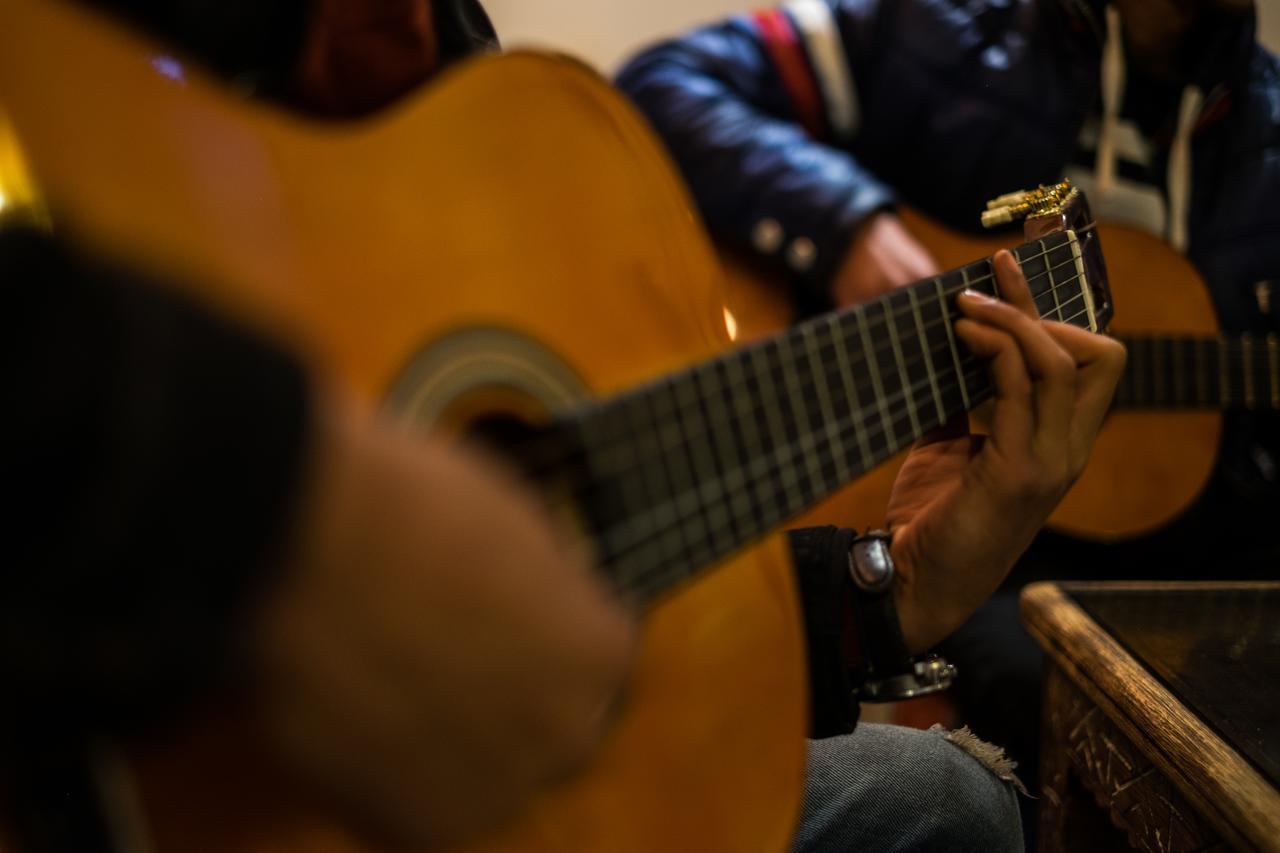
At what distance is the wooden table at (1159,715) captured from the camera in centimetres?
50

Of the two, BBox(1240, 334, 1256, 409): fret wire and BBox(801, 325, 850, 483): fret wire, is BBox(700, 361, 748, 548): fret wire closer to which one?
BBox(801, 325, 850, 483): fret wire

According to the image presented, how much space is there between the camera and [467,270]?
0.33m

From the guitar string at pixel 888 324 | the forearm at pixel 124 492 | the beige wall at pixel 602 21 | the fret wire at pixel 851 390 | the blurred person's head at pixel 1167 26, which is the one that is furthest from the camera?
the beige wall at pixel 602 21

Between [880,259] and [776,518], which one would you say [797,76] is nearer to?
[880,259]

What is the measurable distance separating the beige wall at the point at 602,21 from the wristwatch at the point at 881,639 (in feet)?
2.77

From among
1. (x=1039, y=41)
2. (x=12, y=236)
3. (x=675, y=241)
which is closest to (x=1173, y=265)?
(x=1039, y=41)

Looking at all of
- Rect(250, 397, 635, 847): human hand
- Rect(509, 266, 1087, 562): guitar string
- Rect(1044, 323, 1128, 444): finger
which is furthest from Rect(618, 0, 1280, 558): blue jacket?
Rect(250, 397, 635, 847): human hand

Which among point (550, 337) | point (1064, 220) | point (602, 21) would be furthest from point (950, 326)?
point (602, 21)

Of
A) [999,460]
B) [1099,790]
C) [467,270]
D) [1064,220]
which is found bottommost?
[1099,790]

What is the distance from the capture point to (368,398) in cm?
29

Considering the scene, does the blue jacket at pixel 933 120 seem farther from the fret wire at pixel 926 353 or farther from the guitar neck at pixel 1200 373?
the fret wire at pixel 926 353

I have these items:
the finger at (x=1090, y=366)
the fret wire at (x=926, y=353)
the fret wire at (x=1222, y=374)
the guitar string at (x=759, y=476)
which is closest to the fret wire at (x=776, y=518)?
the guitar string at (x=759, y=476)

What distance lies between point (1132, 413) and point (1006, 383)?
0.40 metres

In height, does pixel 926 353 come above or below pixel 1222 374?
above
